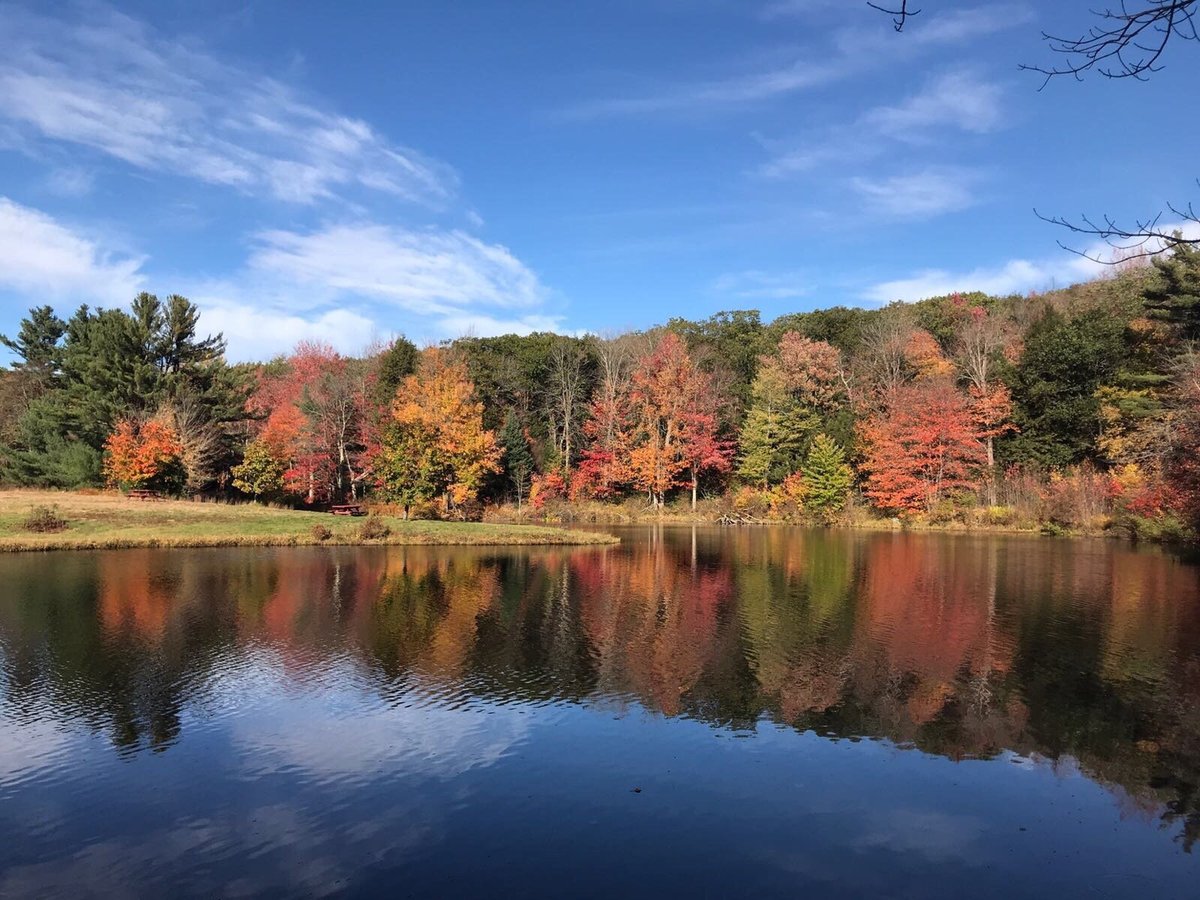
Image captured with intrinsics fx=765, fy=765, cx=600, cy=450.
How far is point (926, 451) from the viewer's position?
5138 cm

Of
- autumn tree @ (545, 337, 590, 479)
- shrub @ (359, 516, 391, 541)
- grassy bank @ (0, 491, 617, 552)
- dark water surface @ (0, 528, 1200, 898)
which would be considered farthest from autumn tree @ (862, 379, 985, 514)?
Result: shrub @ (359, 516, 391, 541)

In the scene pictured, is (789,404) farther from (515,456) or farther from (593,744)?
(593,744)

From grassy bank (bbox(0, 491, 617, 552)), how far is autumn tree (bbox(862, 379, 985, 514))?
22806mm

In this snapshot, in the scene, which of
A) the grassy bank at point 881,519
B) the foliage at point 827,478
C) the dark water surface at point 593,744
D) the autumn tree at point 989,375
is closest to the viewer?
the dark water surface at point 593,744

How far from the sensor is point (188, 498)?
1790 inches

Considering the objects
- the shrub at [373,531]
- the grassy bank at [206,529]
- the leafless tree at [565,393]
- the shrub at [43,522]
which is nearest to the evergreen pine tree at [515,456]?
the leafless tree at [565,393]

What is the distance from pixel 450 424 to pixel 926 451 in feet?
104

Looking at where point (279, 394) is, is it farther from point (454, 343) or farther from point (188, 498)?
point (188, 498)

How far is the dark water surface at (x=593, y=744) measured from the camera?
7.83m

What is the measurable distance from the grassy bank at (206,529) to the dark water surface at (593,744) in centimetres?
1089

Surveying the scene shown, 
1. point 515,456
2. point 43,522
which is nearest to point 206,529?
point 43,522

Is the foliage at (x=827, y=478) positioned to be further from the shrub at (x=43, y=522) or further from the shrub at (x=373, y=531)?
the shrub at (x=43, y=522)

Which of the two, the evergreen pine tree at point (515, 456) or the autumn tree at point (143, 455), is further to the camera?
the evergreen pine tree at point (515, 456)

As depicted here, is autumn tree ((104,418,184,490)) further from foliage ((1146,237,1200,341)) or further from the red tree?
foliage ((1146,237,1200,341))
